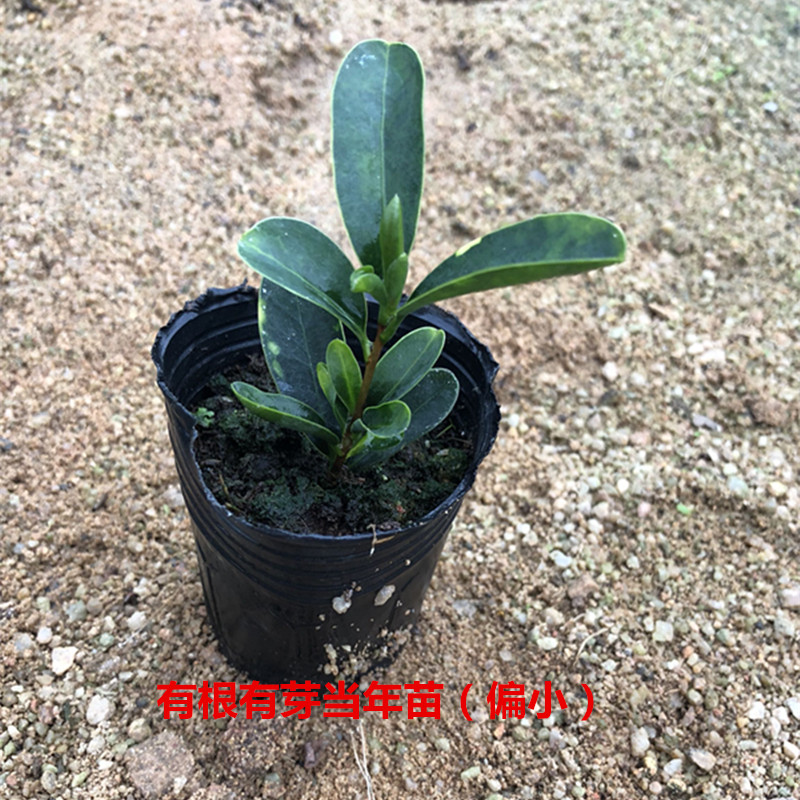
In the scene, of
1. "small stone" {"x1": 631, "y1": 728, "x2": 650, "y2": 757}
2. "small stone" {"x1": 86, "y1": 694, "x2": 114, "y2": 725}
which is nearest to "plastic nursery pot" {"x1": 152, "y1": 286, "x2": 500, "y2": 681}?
"small stone" {"x1": 86, "y1": 694, "x2": 114, "y2": 725}

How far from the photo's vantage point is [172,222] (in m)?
2.04

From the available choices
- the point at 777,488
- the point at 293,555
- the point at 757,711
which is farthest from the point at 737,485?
the point at 293,555

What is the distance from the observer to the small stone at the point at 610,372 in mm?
1982

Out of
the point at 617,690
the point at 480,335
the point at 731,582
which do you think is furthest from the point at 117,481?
the point at 731,582

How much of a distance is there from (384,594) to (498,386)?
87cm

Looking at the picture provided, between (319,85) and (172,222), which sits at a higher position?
(319,85)

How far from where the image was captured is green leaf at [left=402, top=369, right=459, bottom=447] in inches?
43.8

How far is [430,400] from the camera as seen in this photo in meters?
1.12

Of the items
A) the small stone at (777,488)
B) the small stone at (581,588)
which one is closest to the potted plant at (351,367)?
the small stone at (581,588)

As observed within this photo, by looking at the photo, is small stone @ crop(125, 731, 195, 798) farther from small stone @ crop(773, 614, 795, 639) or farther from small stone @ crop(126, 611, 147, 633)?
small stone @ crop(773, 614, 795, 639)

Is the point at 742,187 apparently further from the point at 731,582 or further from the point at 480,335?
the point at 731,582

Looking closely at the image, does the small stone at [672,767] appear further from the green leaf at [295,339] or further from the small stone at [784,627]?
the green leaf at [295,339]

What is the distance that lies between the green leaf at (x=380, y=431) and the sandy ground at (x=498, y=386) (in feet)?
1.83

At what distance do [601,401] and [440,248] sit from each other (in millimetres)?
628
